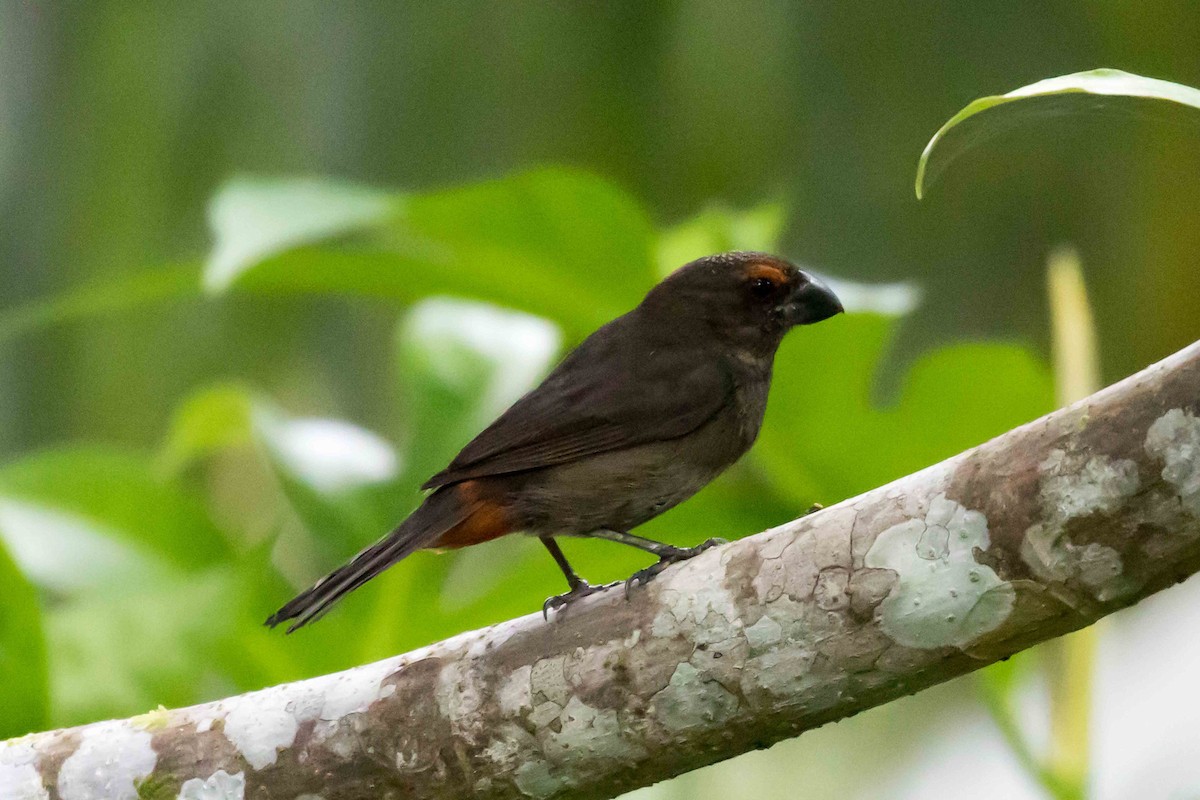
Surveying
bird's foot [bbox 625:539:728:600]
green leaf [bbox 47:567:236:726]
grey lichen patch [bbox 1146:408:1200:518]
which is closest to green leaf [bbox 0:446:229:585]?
green leaf [bbox 47:567:236:726]

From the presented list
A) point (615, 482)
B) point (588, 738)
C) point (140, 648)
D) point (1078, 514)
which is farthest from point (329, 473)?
point (1078, 514)

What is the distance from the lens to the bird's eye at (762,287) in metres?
2.96

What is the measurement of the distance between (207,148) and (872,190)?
2.94 m

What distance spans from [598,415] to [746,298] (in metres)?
0.50

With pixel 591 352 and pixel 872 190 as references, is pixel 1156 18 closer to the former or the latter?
pixel 872 190

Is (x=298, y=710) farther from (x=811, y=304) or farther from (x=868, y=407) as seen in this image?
(x=868, y=407)

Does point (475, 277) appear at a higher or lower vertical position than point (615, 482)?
higher

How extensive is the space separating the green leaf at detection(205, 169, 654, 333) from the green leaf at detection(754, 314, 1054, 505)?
1.53 ft

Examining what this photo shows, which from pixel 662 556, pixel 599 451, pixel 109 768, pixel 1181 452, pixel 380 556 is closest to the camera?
pixel 1181 452

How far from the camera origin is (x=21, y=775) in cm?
228

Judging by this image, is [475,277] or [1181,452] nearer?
[1181,452]

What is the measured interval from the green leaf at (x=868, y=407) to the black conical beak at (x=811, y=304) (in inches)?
9.1

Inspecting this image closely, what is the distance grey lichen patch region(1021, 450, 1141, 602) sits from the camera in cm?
162

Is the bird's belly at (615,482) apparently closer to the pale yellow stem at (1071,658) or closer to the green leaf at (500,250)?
the green leaf at (500,250)
